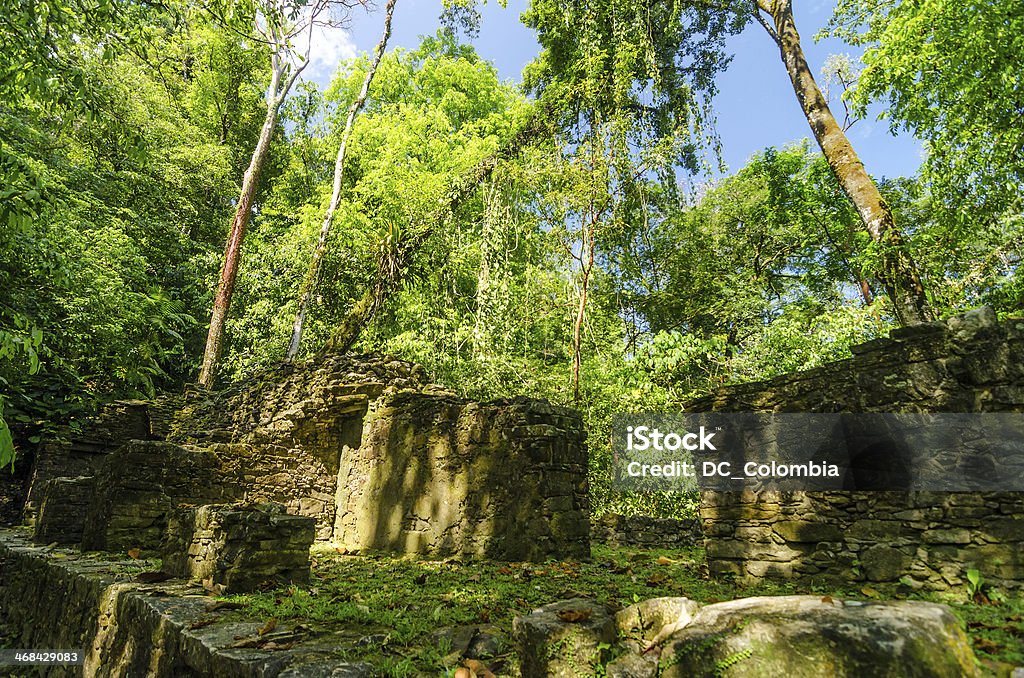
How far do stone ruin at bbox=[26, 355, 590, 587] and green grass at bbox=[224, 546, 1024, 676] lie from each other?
21.6 inches

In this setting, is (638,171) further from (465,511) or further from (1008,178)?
(465,511)

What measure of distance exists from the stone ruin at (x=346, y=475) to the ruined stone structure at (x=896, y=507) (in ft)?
6.67

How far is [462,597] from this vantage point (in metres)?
3.99

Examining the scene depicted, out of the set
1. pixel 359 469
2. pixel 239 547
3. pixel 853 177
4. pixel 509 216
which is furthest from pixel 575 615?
pixel 509 216

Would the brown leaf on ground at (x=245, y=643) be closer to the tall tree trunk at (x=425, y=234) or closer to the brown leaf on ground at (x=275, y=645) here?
the brown leaf on ground at (x=275, y=645)

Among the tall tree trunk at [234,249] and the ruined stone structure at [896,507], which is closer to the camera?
the ruined stone structure at [896,507]

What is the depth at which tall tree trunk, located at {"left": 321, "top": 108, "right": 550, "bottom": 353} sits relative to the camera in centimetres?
1400

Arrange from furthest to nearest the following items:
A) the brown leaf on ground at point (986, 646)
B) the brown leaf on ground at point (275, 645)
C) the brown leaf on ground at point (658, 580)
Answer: the brown leaf on ground at point (658, 580) < the brown leaf on ground at point (275, 645) < the brown leaf on ground at point (986, 646)

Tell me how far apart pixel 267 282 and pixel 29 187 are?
14.2 m

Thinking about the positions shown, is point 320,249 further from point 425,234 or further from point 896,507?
point 896,507

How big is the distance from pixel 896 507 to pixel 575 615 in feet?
11.2

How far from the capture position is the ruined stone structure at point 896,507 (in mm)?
3744

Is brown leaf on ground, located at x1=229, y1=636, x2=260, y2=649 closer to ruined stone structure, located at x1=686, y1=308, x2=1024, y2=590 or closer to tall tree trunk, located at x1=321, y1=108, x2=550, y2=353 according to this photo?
ruined stone structure, located at x1=686, y1=308, x2=1024, y2=590

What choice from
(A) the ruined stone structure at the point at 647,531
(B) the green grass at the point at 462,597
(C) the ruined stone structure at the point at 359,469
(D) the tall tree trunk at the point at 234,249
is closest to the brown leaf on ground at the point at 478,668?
(B) the green grass at the point at 462,597
